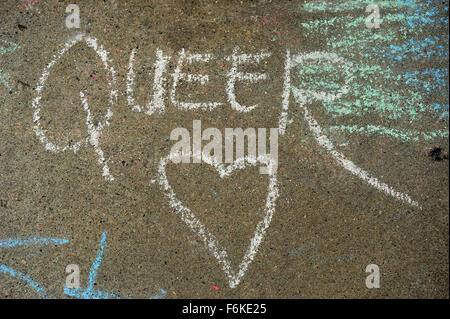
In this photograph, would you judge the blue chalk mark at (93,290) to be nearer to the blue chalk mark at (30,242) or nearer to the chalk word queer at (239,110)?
the blue chalk mark at (30,242)

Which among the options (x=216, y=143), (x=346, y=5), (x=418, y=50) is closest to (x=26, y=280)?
(x=216, y=143)

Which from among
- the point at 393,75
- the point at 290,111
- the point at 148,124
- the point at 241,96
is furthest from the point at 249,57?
the point at 393,75

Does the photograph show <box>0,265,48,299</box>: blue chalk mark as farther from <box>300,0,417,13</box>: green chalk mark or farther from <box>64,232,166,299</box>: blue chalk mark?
<box>300,0,417,13</box>: green chalk mark

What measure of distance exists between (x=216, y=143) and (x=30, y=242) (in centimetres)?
166

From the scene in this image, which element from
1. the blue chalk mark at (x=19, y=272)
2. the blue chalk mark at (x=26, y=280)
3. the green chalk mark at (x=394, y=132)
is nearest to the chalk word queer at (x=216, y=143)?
the green chalk mark at (x=394, y=132)

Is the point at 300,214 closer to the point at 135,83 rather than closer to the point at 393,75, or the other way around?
the point at 393,75

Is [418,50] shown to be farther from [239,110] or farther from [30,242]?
[30,242]

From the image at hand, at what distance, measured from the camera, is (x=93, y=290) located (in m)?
2.22

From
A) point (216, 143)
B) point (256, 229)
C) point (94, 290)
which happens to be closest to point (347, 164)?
point (256, 229)

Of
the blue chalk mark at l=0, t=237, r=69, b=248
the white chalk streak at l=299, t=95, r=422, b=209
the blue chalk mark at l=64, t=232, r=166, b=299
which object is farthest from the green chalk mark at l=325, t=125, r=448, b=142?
the blue chalk mark at l=0, t=237, r=69, b=248

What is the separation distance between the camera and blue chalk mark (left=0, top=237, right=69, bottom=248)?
87.5 inches

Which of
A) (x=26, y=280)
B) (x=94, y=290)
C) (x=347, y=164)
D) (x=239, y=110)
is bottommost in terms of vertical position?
(x=94, y=290)

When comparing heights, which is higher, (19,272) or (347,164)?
(347,164)

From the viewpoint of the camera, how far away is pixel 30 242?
2234mm
